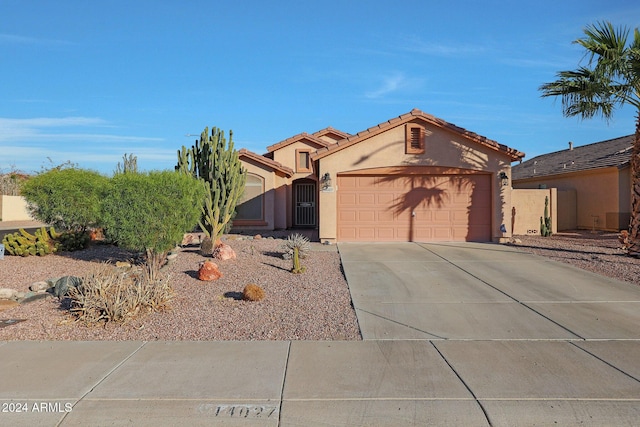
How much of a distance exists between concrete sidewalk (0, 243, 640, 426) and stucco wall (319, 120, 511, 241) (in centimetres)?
835

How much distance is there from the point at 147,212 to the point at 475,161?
1112 centimetres

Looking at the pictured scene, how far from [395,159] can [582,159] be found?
569 inches

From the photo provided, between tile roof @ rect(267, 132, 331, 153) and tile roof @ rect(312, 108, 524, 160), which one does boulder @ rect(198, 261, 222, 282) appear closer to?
tile roof @ rect(312, 108, 524, 160)

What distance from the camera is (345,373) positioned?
18.0 feet

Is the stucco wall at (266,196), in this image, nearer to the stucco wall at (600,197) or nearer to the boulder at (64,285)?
the boulder at (64,285)

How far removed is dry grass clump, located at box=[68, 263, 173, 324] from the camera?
733cm

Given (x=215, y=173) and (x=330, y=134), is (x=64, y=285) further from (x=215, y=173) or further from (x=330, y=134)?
(x=330, y=134)

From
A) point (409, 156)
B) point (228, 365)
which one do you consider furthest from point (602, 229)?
point (228, 365)

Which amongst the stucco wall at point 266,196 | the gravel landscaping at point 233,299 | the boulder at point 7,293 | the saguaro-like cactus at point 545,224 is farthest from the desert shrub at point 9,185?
the saguaro-like cactus at point 545,224

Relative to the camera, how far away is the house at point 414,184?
16.8 m

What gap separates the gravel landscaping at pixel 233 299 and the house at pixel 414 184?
2.43 metres

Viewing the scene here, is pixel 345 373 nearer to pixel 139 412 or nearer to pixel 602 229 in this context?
pixel 139 412

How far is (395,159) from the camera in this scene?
1680 cm

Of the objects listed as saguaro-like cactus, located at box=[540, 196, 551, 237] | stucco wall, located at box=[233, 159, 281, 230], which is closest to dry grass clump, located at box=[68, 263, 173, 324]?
stucco wall, located at box=[233, 159, 281, 230]
